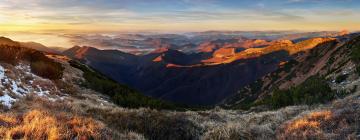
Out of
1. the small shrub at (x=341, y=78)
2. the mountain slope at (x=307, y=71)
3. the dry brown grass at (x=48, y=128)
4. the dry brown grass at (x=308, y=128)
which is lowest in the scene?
the mountain slope at (x=307, y=71)

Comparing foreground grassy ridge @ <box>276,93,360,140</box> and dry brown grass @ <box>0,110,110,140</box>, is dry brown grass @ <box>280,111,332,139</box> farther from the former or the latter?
dry brown grass @ <box>0,110,110,140</box>

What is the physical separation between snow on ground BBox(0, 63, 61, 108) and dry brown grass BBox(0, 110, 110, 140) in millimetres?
6414

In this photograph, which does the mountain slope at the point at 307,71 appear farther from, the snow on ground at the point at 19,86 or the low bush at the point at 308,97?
the snow on ground at the point at 19,86

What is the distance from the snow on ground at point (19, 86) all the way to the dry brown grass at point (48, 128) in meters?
6.41

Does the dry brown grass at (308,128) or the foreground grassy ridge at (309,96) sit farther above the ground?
the dry brown grass at (308,128)

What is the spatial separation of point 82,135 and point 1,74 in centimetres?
1605

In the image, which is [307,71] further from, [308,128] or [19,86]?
[308,128]

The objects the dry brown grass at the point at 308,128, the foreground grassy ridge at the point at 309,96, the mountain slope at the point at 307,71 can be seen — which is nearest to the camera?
the dry brown grass at the point at 308,128

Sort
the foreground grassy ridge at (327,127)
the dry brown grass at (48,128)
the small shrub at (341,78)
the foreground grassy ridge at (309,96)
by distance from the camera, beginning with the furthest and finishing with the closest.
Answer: the small shrub at (341,78) → the foreground grassy ridge at (309,96) → the foreground grassy ridge at (327,127) → the dry brown grass at (48,128)

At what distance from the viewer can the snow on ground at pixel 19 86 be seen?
1669 cm

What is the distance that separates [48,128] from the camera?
8.10 m

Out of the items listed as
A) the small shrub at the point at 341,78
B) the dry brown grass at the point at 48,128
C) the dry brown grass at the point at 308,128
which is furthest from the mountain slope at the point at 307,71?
the dry brown grass at the point at 48,128

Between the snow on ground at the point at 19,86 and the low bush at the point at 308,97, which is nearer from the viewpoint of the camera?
the snow on ground at the point at 19,86

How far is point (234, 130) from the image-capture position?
394 inches
